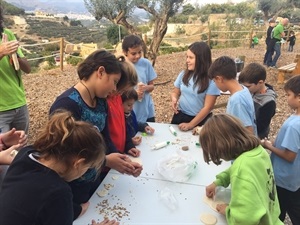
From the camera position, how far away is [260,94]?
260 centimetres

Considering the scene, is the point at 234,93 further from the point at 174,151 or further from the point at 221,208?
the point at 221,208

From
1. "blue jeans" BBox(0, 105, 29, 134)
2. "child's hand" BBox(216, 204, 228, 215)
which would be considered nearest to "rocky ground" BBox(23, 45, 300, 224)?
"blue jeans" BBox(0, 105, 29, 134)

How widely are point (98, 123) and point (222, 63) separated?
3.63 ft

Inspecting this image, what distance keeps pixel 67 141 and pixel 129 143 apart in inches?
42.4

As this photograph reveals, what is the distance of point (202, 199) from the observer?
167cm

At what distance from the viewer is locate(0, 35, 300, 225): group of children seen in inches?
43.7

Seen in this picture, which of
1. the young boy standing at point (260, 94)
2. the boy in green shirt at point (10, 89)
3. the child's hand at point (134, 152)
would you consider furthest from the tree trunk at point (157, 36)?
the child's hand at point (134, 152)

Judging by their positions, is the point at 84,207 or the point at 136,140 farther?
the point at 136,140

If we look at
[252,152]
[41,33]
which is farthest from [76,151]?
[41,33]

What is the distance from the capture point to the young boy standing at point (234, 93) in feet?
6.77

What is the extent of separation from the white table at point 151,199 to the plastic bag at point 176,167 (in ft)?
0.12

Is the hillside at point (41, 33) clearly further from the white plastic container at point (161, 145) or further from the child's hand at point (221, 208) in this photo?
the child's hand at point (221, 208)

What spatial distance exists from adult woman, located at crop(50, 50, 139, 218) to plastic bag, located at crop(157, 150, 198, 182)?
214mm

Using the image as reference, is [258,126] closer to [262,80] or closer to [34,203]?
[262,80]
